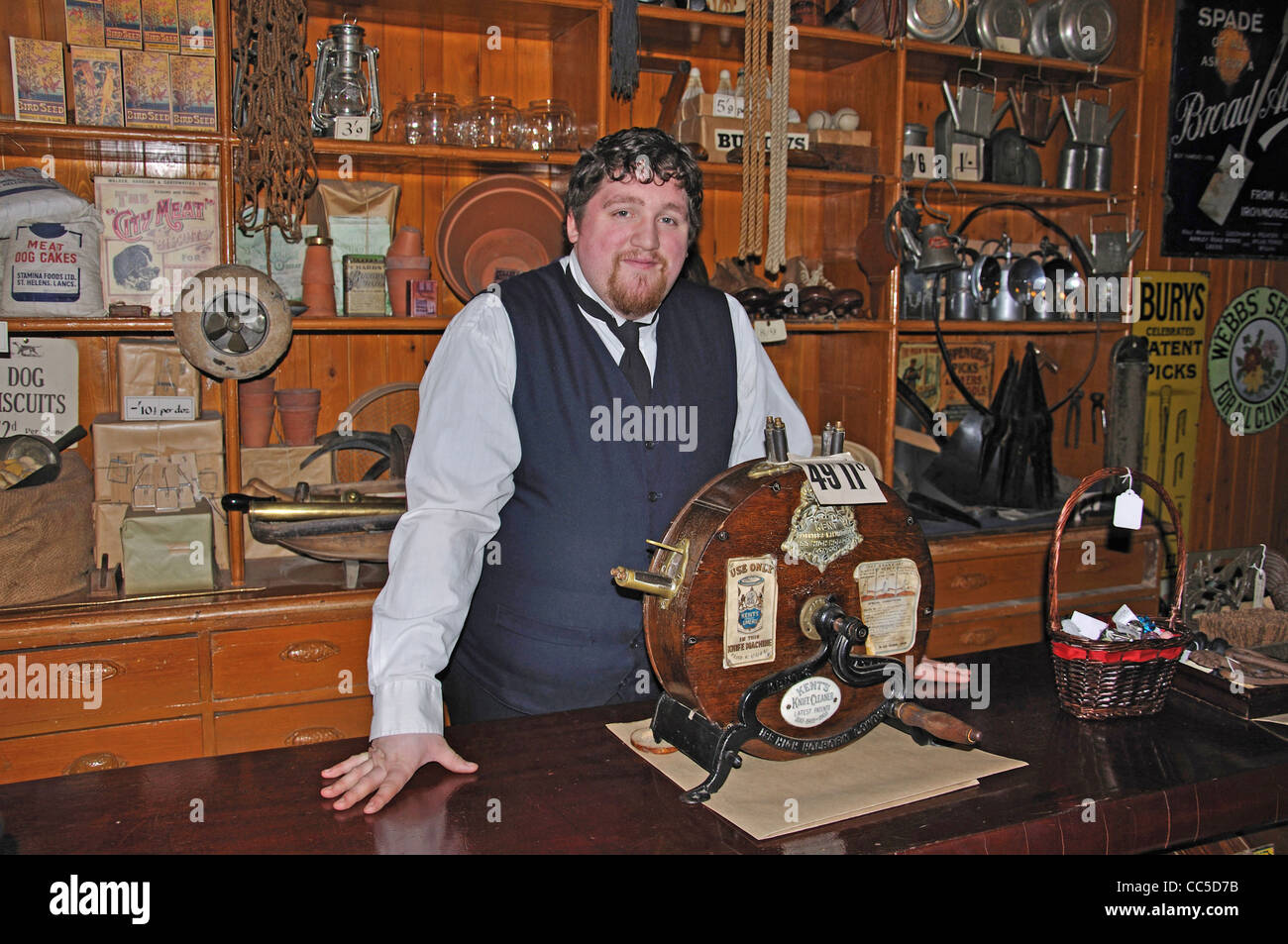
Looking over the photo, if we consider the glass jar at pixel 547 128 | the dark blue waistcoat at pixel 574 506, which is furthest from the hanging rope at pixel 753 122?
the dark blue waistcoat at pixel 574 506

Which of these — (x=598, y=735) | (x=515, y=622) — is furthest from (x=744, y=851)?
(x=515, y=622)

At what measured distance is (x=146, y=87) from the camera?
253cm

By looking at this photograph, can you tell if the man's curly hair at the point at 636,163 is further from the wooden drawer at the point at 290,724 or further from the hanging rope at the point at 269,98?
the wooden drawer at the point at 290,724

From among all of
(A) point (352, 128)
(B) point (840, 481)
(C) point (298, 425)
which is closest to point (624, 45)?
(A) point (352, 128)

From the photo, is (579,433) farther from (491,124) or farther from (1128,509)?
(491,124)

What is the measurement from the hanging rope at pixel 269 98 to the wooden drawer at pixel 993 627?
2357mm

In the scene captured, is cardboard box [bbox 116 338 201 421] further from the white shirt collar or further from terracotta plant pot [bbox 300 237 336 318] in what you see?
the white shirt collar

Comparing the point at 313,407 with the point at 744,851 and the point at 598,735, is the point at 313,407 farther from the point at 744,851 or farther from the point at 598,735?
the point at 744,851

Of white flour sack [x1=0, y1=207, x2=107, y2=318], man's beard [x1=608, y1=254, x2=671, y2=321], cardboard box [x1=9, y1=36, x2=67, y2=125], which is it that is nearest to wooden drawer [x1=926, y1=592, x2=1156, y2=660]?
man's beard [x1=608, y1=254, x2=671, y2=321]

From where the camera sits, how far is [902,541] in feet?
4.56

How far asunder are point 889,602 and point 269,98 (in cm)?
209

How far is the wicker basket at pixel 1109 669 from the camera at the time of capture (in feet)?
4.81

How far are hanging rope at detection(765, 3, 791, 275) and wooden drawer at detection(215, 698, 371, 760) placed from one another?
5.71 ft
